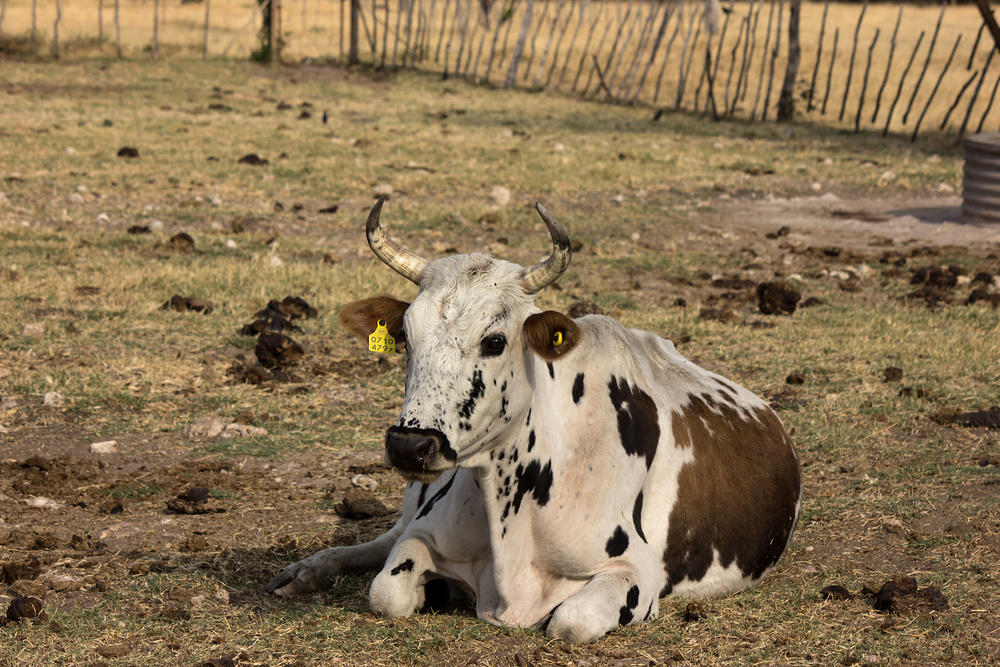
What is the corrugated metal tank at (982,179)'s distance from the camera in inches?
521

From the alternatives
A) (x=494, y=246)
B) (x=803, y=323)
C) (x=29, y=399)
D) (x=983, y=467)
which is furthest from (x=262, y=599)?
(x=494, y=246)

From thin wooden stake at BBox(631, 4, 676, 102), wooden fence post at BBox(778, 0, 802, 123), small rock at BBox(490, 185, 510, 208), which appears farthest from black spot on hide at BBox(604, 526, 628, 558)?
thin wooden stake at BBox(631, 4, 676, 102)

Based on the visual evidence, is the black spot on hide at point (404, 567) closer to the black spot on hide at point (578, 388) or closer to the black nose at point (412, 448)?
the black nose at point (412, 448)

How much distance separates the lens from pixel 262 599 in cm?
481

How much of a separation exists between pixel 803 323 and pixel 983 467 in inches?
127

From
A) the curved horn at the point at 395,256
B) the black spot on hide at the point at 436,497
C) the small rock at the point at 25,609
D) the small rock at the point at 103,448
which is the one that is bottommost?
the small rock at the point at 103,448

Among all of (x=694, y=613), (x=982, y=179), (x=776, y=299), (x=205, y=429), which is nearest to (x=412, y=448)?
(x=694, y=613)

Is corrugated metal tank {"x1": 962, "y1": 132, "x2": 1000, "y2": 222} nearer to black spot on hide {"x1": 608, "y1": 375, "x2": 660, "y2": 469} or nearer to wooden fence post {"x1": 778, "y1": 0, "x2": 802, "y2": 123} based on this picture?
wooden fence post {"x1": 778, "y1": 0, "x2": 802, "y2": 123}

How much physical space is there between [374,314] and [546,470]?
0.95 meters

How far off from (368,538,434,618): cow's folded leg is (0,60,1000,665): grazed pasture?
0.22 ft

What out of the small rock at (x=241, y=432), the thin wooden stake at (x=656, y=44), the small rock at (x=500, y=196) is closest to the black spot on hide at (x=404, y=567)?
the small rock at (x=241, y=432)

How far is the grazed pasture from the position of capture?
14.9 ft

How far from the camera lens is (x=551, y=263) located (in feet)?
13.8

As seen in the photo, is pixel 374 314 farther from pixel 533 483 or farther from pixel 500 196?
pixel 500 196
